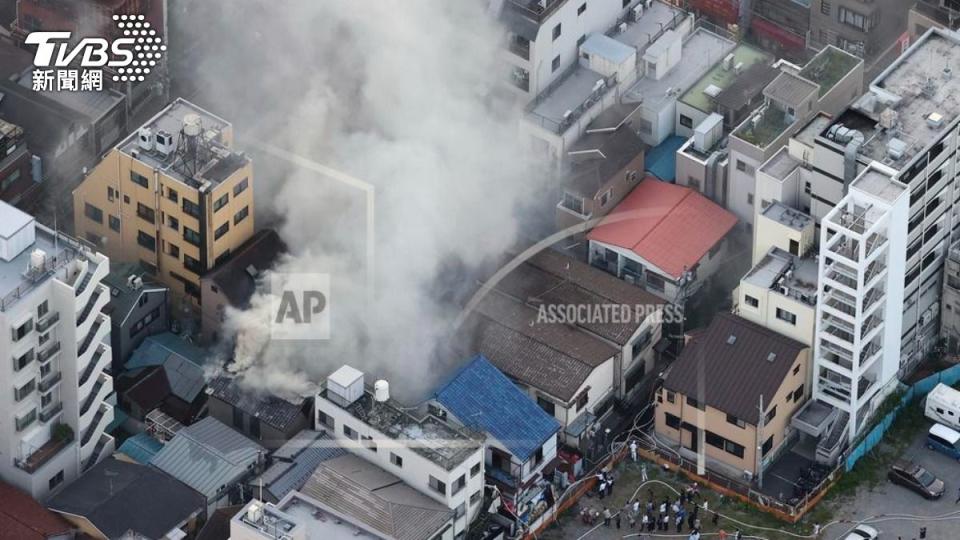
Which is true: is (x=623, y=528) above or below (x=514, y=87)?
below

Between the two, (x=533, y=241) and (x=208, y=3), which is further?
(x=208, y=3)

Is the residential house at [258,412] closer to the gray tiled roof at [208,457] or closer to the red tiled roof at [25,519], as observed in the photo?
the gray tiled roof at [208,457]

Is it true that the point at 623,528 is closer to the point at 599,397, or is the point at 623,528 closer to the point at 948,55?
the point at 599,397

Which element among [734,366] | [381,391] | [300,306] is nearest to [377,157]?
[300,306]

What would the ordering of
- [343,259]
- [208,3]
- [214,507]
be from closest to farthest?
[214,507]
[343,259]
[208,3]

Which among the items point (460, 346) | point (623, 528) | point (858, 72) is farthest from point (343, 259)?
point (858, 72)

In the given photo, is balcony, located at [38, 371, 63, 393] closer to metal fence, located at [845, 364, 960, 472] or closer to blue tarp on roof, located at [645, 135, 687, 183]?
blue tarp on roof, located at [645, 135, 687, 183]

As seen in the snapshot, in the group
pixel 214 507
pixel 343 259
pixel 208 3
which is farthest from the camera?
pixel 208 3
